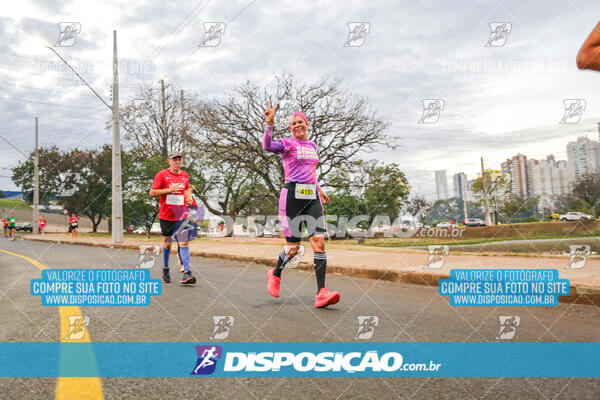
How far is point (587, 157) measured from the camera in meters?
32.0

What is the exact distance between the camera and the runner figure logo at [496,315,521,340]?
3.15m

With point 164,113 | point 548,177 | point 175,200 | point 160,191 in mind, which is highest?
Result: point 164,113

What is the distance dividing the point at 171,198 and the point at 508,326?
458cm

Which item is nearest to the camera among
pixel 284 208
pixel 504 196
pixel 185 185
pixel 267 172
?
pixel 284 208

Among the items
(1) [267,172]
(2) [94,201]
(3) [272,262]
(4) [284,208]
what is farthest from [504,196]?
(4) [284,208]

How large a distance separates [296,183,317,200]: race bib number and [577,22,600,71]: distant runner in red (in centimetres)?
312

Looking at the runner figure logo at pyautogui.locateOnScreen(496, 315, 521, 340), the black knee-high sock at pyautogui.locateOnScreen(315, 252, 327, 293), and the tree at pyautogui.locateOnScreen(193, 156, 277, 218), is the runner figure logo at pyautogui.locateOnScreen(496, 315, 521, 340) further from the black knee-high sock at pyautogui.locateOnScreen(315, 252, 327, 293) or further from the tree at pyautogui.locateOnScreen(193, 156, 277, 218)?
the tree at pyautogui.locateOnScreen(193, 156, 277, 218)

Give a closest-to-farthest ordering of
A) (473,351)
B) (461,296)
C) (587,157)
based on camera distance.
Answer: (473,351)
(461,296)
(587,157)

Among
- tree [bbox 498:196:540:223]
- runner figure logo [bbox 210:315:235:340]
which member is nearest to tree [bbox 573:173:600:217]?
tree [bbox 498:196:540:223]

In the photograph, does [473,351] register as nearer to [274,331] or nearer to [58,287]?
[274,331]

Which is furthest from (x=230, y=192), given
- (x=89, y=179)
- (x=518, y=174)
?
(x=518, y=174)

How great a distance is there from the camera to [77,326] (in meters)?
3.30

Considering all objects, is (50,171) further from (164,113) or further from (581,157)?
(581,157)

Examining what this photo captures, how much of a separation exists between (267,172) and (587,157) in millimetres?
24466
